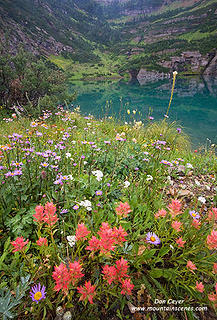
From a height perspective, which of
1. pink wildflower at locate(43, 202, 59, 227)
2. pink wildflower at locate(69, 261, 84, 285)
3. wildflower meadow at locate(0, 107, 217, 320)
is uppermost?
pink wildflower at locate(43, 202, 59, 227)

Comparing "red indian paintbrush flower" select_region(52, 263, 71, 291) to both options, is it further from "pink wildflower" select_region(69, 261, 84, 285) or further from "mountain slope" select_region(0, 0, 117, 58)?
"mountain slope" select_region(0, 0, 117, 58)

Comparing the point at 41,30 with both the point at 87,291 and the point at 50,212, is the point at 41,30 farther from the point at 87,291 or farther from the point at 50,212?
the point at 87,291

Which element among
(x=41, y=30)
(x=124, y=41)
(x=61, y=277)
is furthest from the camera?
(x=124, y=41)

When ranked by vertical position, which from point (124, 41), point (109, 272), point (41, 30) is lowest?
point (109, 272)

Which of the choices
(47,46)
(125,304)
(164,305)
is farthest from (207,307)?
(47,46)

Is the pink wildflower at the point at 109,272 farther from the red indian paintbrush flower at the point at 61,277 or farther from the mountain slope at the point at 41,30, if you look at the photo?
the mountain slope at the point at 41,30

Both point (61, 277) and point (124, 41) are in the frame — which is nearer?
point (61, 277)

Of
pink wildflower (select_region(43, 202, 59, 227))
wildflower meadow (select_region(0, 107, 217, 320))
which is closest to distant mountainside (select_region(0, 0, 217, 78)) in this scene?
wildflower meadow (select_region(0, 107, 217, 320))

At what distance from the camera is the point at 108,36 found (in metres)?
181

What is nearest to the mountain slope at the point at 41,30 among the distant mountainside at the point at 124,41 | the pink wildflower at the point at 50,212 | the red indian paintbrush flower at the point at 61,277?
the distant mountainside at the point at 124,41

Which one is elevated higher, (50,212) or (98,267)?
(50,212)

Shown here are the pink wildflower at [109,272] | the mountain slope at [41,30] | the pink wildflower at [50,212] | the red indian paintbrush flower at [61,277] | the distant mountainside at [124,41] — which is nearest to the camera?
the red indian paintbrush flower at [61,277]

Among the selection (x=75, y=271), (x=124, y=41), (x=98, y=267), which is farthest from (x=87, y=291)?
(x=124, y=41)

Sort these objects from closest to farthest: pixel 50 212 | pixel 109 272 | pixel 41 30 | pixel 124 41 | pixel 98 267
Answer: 1. pixel 109 272
2. pixel 50 212
3. pixel 98 267
4. pixel 41 30
5. pixel 124 41
